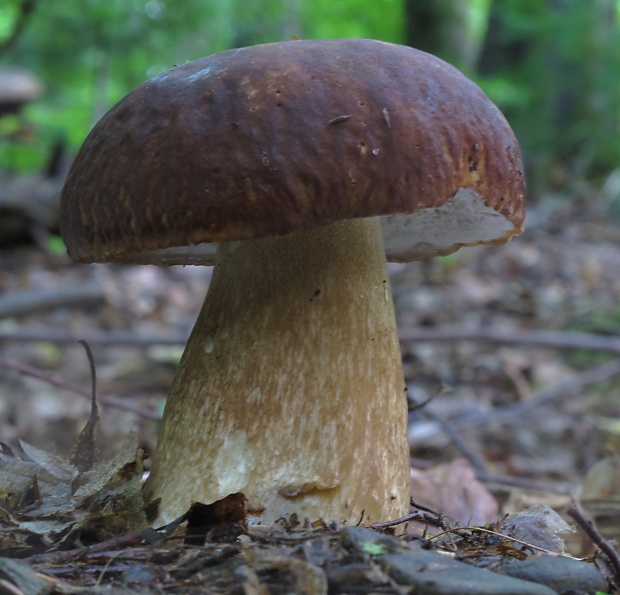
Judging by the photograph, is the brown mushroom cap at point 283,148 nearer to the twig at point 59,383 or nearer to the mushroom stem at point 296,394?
the mushroom stem at point 296,394

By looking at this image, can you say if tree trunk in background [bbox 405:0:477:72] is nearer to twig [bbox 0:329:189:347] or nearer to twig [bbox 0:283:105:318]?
twig [bbox 0:283:105:318]

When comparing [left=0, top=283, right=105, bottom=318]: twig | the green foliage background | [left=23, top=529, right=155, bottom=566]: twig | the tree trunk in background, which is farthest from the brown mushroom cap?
the tree trunk in background

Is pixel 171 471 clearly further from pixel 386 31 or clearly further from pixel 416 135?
pixel 386 31

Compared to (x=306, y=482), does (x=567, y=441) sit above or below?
below

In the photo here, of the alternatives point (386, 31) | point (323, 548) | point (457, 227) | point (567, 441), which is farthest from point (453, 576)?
point (386, 31)

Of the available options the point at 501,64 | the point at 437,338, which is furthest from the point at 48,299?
the point at 501,64
